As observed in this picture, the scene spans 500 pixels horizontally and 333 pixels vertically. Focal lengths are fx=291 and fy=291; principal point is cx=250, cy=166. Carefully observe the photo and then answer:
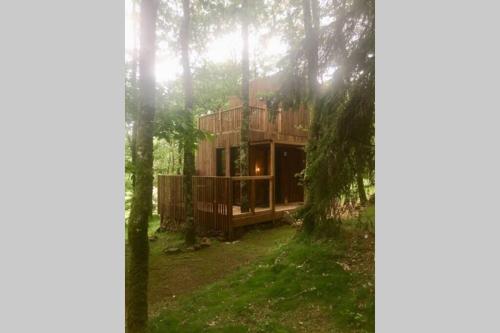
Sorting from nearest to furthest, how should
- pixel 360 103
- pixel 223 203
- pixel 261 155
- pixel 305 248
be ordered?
pixel 360 103 < pixel 305 248 < pixel 223 203 < pixel 261 155

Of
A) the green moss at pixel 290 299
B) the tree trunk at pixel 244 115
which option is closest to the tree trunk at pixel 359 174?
the green moss at pixel 290 299

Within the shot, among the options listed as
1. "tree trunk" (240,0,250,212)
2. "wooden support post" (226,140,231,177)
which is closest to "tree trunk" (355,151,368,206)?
"tree trunk" (240,0,250,212)

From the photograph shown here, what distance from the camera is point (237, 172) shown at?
9930 millimetres

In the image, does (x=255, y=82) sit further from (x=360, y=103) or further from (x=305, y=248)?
(x=360, y=103)

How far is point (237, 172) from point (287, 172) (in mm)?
2010

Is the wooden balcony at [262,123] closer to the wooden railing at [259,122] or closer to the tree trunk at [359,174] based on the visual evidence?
the wooden railing at [259,122]

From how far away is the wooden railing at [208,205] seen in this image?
725 centimetres

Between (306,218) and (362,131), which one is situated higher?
(362,131)

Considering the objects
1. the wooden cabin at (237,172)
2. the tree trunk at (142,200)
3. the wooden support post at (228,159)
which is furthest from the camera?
the wooden support post at (228,159)

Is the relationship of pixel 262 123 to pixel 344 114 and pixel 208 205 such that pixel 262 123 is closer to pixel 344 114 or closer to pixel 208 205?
pixel 208 205

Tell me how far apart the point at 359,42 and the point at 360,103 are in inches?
22.6
